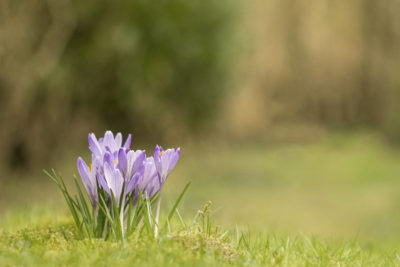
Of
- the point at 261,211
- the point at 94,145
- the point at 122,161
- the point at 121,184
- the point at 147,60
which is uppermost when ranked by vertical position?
the point at 147,60

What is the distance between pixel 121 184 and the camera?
3355 mm

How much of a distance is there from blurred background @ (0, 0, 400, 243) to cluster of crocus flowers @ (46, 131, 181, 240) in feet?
8.75

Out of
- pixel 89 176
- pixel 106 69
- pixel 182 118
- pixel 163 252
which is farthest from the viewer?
pixel 182 118

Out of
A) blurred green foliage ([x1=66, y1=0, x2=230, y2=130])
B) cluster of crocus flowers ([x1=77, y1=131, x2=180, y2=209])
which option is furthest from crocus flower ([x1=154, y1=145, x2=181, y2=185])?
blurred green foliage ([x1=66, y1=0, x2=230, y2=130])

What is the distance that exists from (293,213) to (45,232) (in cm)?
918

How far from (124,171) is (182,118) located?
14.4 m

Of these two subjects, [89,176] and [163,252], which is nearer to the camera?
[163,252]

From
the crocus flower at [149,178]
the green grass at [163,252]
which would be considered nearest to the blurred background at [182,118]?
the green grass at [163,252]

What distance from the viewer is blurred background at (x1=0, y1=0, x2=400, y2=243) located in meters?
11.8

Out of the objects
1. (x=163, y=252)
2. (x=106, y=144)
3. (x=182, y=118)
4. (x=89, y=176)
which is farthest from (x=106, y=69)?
(x=163, y=252)

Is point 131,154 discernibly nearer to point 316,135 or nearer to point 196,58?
point 196,58

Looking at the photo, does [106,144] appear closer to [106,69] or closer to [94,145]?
[94,145]

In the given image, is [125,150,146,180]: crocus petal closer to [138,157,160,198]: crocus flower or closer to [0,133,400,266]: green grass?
[138,157,160,198]: crocus flower

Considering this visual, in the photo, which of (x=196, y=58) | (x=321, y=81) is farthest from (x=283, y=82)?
(x=196, y=58)
